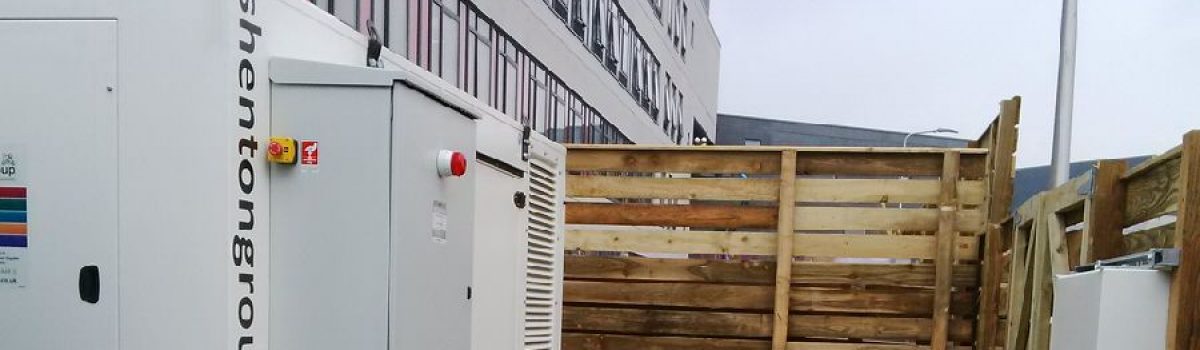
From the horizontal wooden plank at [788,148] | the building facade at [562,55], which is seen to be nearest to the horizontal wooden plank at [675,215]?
the horizontal wooden plank at [788,148]

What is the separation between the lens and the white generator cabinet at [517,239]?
3098mm

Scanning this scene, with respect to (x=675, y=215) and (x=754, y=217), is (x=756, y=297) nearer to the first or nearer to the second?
(x=754, y=217)

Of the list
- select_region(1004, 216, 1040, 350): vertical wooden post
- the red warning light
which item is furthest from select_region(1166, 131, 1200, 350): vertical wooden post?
Answer: the red warning light

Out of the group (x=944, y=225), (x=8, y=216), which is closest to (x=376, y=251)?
(x=8, y=216)

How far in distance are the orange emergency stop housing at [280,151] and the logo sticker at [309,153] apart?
0.08 feet

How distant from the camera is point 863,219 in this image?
525 cm

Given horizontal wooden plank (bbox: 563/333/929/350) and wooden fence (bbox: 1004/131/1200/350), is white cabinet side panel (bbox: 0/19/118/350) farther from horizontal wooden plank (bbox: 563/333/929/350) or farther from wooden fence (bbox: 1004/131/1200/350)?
horizontal wooden plank (bbox: 563/333/929/350)

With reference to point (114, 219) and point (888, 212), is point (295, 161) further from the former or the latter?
point (888, 212)

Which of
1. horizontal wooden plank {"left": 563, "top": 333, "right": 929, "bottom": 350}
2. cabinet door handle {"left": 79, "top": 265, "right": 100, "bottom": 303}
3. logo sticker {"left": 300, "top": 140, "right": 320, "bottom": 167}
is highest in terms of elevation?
logo sticker {"left": 300, "top": 140, "right": 320, "bottom": 167}

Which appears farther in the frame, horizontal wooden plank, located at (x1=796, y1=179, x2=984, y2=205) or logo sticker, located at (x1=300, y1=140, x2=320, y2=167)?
horizontal wooden plank, located at (x1=796, y1=179, x2=984, y2=205)

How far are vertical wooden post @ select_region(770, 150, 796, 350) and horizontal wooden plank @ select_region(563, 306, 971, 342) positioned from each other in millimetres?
88

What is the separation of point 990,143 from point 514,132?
3.13 meters

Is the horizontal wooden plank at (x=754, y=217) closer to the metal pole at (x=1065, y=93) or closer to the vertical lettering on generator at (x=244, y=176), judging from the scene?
the vertical lettering on generator at (x=244, y=176)

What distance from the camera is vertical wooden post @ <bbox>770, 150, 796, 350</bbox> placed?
5.25 m
